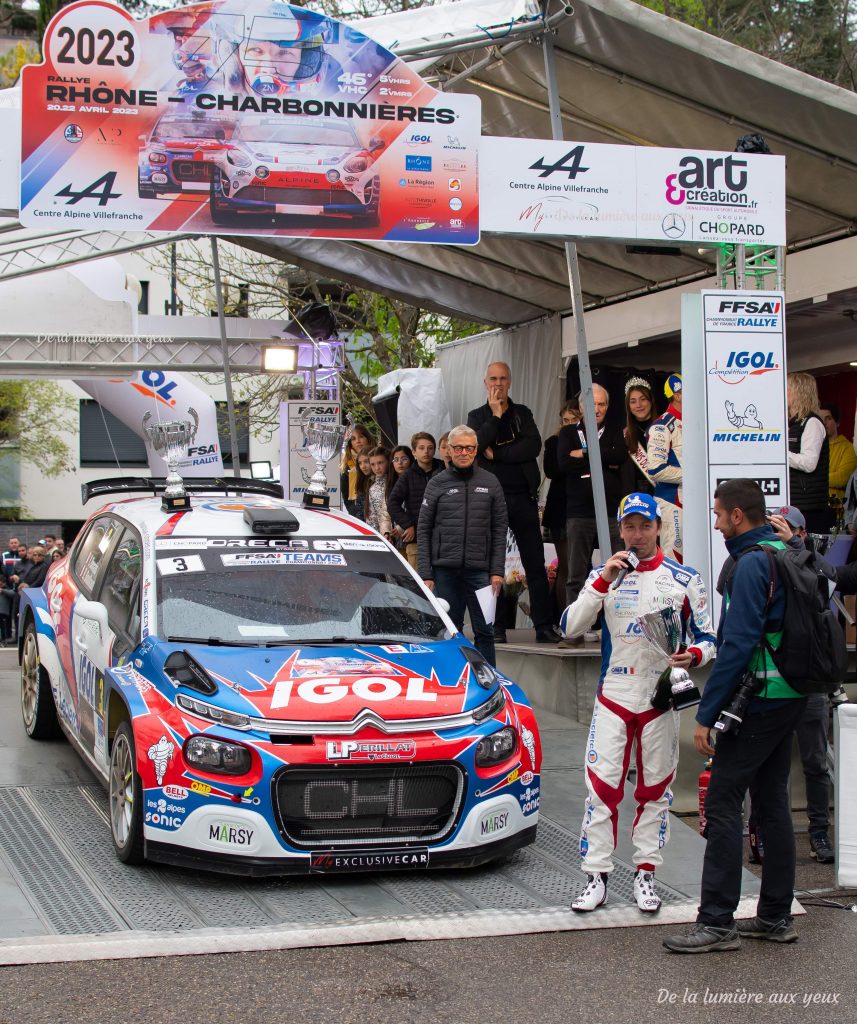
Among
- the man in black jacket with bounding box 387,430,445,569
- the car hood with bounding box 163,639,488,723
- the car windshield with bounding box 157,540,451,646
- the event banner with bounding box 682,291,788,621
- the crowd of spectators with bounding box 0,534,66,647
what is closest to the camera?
the car hood with bounding box 163,639,488,723

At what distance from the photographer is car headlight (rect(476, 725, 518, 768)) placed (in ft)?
21.0

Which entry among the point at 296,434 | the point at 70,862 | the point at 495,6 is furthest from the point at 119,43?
the point at 296,434

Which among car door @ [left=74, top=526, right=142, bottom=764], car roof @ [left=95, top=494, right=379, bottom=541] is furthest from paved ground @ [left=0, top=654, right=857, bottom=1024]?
car roof @ [left=95, top=494, right=379, bottom=541]

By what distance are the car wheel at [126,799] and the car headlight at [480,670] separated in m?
1.74

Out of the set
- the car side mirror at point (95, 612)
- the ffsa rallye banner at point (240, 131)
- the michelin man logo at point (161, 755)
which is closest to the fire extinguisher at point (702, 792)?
the michelin man logo at point (161, 755)

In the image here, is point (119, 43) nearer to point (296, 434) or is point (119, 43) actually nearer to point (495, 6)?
point (495, 6)

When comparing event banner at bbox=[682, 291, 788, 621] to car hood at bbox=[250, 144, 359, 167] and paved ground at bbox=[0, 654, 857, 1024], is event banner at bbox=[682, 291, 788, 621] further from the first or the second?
paved ground at bbox=[0, 654, 857, 1024]

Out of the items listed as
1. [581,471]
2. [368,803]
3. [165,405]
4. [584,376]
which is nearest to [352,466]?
Answer: [165,405]

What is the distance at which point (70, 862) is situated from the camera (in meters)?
6.50

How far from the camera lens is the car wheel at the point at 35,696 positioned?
8.87m

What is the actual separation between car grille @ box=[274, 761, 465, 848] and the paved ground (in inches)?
27.2

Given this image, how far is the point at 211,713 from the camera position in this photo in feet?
20.4

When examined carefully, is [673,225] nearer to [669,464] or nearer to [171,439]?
[669,464]

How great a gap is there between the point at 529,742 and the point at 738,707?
4.47 ft
